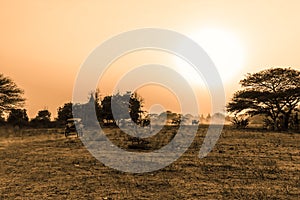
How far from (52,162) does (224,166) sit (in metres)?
7.18

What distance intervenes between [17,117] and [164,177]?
40.1 meters

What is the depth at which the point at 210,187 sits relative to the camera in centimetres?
1072

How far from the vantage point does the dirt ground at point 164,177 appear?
33.0 feet

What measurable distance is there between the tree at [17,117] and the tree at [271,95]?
26.9 metres

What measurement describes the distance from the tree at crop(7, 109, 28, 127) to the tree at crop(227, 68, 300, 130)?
88.3 ft

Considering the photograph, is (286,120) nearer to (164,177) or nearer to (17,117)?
(164,177)

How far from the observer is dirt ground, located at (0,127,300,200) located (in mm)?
10070

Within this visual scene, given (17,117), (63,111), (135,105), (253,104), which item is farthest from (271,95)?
(17,117)

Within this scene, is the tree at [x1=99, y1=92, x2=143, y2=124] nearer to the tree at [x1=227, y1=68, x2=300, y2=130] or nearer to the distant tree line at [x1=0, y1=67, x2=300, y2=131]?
the distant tree line at [x1=0, y1=67, x2=300, y2=131]

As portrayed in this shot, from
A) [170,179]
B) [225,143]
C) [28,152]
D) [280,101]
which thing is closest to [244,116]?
[280,101]

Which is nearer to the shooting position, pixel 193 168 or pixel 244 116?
pixel 193 168

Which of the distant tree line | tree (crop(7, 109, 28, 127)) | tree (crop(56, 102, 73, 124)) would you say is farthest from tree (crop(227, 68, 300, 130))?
tree (crop(7, 109, 28, 127))

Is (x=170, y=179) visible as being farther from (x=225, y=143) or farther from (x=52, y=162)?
(x=225, y=143)

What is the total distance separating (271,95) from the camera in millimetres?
40094
